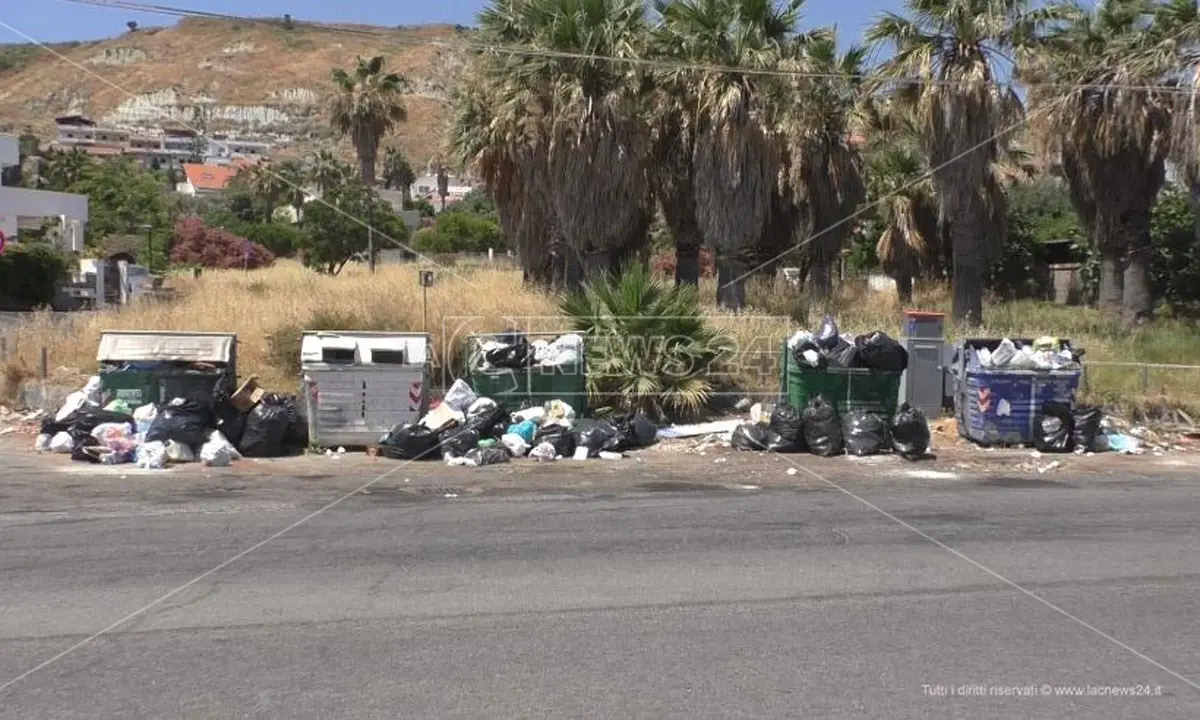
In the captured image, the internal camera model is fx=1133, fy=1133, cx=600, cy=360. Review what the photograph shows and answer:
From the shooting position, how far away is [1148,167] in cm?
2492

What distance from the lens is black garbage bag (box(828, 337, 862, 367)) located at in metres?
14.0

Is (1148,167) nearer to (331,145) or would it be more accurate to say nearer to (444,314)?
(444,314)

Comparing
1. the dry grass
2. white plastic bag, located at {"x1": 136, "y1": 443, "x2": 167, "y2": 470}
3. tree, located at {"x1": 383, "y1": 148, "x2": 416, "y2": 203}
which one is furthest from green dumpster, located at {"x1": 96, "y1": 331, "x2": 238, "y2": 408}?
tree, located at {"x1": 383, "y1": 148, "x2": 416, "y2": 203}

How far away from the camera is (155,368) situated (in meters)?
13.2

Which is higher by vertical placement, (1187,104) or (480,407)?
(1187,104)

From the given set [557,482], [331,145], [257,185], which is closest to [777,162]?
[557,482]

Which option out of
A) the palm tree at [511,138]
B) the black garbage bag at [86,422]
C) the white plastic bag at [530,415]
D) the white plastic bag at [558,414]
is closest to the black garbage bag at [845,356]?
the white plastic bag at [558,414]

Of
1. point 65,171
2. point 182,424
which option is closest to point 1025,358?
point 182,424

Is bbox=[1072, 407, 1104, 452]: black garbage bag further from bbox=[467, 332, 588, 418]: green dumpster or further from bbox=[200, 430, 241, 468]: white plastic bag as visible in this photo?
Result: bbox=[200, 430, 241, 468]: white plastic bag

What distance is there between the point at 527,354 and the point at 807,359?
3.49 metres

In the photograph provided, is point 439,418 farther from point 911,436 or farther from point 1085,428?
point 1085,428

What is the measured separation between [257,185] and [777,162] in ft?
185

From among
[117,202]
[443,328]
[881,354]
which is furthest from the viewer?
[117,202]

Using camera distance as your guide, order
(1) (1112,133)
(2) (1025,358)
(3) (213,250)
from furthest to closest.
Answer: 1. (3) (213,250)
2. (1) (1112,133)
3. (2) (1025,358)
